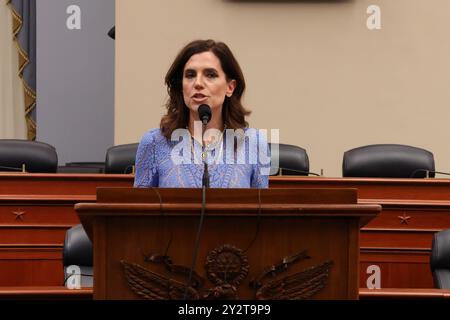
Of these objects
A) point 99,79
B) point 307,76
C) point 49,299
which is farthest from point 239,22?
point 49,299

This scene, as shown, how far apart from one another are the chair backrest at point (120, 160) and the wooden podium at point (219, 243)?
2.69 meters

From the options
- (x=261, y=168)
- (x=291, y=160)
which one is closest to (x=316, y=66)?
(x=291, y=160)

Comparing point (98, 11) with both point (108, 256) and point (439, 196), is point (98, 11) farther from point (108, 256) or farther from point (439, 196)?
point (108, 256)

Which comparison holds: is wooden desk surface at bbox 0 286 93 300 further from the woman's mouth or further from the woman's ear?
the woman's ear

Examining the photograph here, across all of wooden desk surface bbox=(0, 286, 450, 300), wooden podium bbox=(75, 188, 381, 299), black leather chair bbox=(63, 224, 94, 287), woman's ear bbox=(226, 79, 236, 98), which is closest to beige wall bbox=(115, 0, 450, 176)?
black leather chair bbox=(63, 224, 94, 287)

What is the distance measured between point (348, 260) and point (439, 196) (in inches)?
89.4

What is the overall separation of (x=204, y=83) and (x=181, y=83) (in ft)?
0.46

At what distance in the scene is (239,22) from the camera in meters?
5.89

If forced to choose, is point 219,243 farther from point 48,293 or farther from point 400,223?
point 400,223

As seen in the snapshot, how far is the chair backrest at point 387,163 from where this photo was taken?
4.42m

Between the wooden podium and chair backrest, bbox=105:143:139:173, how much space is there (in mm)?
2690

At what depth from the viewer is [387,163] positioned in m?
4.48

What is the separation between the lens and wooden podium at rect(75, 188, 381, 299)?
182 cm

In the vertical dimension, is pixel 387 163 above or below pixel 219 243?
above
